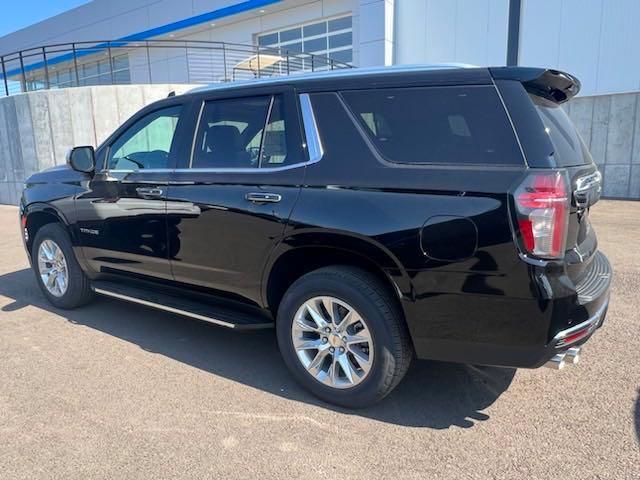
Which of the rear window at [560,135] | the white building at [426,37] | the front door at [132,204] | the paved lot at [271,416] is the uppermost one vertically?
the white building at [426,37]

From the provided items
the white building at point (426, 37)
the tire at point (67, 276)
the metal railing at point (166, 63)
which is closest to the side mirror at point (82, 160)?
the tire at point (67, 276)

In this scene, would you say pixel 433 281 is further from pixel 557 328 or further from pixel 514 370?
pixel 514 370

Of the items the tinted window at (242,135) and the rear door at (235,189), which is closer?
the rear door at (235,189)

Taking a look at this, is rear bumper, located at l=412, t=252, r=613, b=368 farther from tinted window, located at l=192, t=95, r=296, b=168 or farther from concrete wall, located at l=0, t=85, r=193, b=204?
concrete wall, located at l=0, t=85, r=193, b=204

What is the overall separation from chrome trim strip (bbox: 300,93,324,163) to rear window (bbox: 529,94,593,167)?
1249 mm

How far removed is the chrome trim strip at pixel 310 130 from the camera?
3.20m

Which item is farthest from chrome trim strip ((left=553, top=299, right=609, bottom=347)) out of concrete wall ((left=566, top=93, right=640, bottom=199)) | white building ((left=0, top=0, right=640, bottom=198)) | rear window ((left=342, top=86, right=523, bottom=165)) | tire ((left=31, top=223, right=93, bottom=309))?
concrete wall ((left=566, top=93, right=640, bottom=199))

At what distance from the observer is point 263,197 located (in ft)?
10.9

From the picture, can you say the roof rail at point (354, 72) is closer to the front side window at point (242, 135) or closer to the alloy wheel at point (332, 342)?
the front side window at point (242, 135)

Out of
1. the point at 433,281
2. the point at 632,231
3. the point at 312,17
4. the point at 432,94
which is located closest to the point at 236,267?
the point at 433,281

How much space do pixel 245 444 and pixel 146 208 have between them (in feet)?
6.84

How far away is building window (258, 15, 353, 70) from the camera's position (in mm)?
18884

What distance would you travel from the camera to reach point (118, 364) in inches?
152

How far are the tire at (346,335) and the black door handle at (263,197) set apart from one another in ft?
1.74
